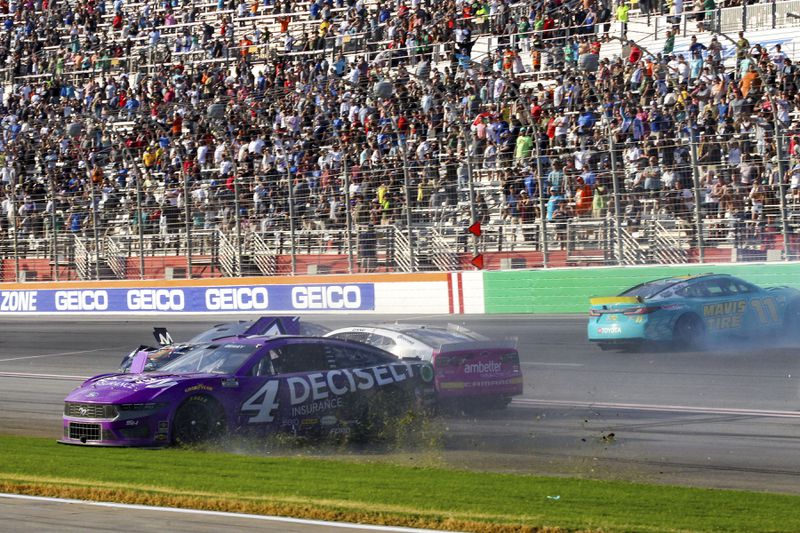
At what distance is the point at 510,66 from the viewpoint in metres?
29.1

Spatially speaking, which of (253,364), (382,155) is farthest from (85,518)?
(382,155)

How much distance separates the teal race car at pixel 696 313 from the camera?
17.7 m

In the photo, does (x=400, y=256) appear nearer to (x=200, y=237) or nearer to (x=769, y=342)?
(x=200, y=237)

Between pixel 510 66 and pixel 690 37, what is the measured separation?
4228 millimetres

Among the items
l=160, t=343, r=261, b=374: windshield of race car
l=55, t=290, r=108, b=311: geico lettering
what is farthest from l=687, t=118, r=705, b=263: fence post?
l=55, t=290, r=108, b=311: geico lettering

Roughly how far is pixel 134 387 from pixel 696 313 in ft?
29.9

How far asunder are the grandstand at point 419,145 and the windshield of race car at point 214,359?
35.2 ft

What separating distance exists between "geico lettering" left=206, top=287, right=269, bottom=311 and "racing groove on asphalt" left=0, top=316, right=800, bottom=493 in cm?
616

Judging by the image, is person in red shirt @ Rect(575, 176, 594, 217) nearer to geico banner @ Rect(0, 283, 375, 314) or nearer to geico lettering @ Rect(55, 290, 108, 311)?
geico banner @ Rect(0, 283, 375, 314)

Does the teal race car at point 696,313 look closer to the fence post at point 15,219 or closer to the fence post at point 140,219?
the fence post at point 140,219

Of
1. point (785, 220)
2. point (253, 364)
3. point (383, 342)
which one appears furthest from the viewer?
point (785, 220)

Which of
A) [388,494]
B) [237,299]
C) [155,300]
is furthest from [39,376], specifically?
[388,494]

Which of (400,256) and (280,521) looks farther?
(400,256)

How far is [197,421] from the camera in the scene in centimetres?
1180
